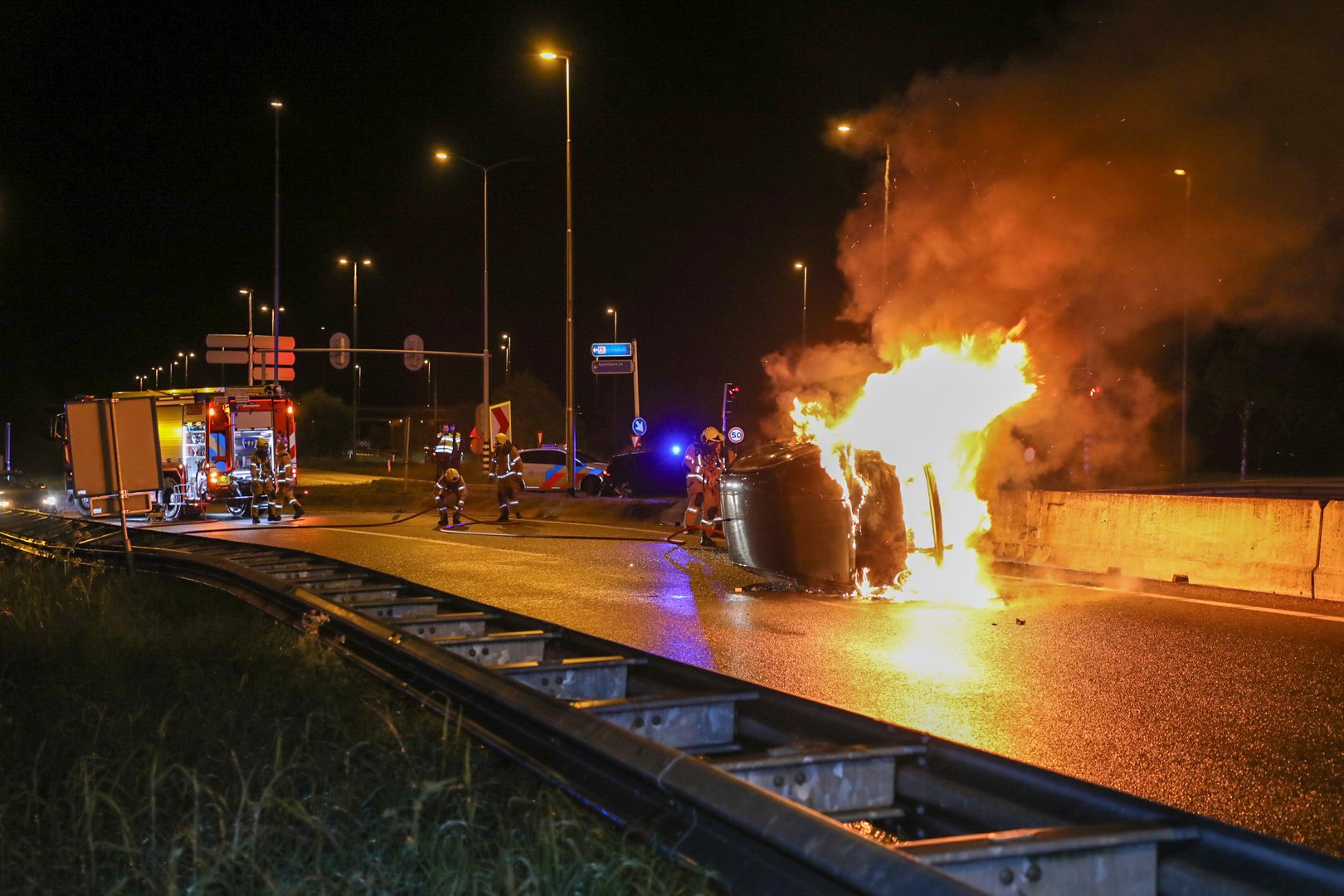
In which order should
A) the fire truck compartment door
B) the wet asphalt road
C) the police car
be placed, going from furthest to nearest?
the police car < the fire truck compartment door < the wet asphalt road

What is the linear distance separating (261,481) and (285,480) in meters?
1.38

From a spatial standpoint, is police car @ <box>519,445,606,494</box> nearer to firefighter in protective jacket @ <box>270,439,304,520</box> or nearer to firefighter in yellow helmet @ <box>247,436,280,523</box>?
firefighter in protective jacket @ <box>270,439,304,520</box>

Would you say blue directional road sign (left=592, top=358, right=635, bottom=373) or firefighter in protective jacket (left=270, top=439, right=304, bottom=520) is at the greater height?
blue directional road sign (left=592, top=358, right=635, bottom=373)

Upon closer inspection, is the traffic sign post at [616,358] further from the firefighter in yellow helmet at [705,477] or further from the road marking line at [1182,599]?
the road marking line at [1182,599]

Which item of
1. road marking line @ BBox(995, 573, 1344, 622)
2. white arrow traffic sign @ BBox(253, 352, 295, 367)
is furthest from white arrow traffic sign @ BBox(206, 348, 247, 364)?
road marking line @ BBox(995, 573, 1344, 622)

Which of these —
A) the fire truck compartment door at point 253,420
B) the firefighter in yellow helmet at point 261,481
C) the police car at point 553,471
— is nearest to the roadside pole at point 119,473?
the firefighter in yellow helmet at point 261,481

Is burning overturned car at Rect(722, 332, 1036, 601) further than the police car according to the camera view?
No

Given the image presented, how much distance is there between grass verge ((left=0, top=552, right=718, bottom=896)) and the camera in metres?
3.04

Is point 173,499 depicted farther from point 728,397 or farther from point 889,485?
point 889,485

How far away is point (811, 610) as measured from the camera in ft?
35.4

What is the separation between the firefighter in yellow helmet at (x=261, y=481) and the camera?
23766 mm

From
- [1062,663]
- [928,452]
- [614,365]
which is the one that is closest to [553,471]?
[614,365]

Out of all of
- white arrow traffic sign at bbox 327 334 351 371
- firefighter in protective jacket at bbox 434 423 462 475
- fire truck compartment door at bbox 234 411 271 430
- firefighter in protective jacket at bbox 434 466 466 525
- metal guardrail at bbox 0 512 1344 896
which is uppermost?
white arrow traffic sign at bbox 327 334 351 371

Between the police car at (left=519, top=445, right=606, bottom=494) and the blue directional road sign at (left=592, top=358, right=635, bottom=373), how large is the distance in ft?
9.18
